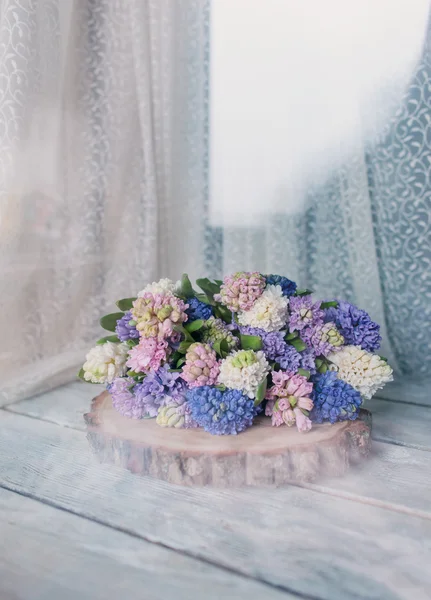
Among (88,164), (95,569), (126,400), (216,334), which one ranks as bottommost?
(95,569)

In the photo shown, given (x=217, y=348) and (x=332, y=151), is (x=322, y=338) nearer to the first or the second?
(x=217, y=348)

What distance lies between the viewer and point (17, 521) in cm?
73

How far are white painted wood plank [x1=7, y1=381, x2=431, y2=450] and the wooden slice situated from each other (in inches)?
7.5

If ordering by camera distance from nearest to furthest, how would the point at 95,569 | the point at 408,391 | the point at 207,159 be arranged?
the point at 95,569, the point at 408,391, the point at 207,159

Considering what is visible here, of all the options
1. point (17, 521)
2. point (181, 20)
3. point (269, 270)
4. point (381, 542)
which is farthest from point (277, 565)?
point (181, 20)

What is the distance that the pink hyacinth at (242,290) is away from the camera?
890 mm

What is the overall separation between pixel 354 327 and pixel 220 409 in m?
0.31

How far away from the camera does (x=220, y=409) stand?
810 mm

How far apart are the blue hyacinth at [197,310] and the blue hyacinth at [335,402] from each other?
0.22m

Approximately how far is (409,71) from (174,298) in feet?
2.59

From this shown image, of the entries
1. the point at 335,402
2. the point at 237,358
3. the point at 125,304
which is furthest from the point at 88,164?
the point at 335,402

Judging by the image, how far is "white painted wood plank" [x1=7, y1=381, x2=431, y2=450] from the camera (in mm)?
1006

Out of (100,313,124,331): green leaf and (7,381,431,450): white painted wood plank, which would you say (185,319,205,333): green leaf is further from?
(7,381,431,450): white painted wood plank

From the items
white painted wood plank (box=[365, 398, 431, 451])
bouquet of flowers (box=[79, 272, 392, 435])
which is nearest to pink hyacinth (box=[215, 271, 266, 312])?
bouquet of flowers (box=[79, 272, 392, 435])
